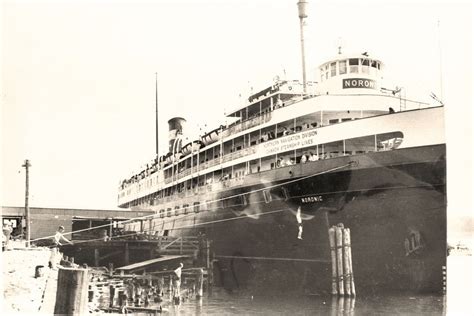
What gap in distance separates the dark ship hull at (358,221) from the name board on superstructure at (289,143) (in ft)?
3.57

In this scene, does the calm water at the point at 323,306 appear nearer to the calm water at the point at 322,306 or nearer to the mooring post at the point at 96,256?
the calm water at the point at 322,306

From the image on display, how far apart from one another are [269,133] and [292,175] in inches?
131

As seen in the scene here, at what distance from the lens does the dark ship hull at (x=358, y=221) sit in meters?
18.8

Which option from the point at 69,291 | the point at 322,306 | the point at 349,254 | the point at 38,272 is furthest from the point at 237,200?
the point at 69,291

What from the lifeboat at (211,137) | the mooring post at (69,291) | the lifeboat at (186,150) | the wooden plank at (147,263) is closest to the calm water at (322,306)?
the wooden plank at (147,263)

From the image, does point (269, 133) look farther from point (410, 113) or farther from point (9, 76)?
point (9, 76)

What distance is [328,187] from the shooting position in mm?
20156

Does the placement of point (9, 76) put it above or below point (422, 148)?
above

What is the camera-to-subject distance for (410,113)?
18781 mm

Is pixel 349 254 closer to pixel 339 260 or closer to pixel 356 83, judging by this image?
pixel 339 260

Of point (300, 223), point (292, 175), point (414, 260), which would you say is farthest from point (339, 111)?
point (414, 260)

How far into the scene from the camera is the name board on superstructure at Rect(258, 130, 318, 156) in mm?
21303

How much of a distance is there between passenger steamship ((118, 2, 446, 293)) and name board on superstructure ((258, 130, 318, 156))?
4 centimetres

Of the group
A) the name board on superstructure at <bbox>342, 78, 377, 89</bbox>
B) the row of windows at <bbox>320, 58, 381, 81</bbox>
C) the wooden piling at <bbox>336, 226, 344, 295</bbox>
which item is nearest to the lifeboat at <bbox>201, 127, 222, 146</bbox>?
the row of windows at <bbox>320, 58, 381, 81</bbox>
